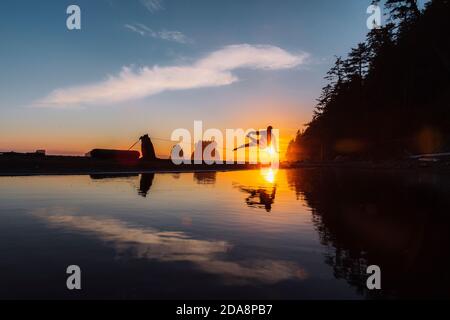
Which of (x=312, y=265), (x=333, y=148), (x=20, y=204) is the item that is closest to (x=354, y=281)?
(x=312, y=265)

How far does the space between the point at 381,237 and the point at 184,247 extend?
5.19 m

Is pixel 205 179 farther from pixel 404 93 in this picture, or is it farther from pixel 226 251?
pixel 404 93

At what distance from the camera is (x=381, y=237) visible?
8375 mm

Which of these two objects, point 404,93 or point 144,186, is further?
point 404,93

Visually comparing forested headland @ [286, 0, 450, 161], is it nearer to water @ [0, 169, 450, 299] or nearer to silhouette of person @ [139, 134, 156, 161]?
water @ [0, 169, 450, 299]

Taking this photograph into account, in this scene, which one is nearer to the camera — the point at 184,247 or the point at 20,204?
the point at 184,247

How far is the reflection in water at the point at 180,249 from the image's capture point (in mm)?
5838

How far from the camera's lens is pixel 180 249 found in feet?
24.5

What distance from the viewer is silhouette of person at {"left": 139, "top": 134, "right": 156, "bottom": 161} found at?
67.6 m

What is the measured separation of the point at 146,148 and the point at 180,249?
62.4m

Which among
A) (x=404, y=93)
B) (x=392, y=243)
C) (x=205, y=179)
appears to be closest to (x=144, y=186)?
(x=205, y=179)

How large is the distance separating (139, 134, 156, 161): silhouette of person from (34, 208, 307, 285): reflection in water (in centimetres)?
5740

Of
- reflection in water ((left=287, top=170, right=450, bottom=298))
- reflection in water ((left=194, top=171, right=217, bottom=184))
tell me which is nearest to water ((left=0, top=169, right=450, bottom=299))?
reflection in water ((left=287, top=170, right=450, bottom=298))
